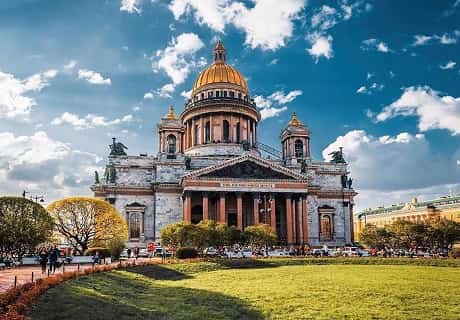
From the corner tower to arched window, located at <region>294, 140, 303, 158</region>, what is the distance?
651 cm

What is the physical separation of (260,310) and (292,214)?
4443 cm

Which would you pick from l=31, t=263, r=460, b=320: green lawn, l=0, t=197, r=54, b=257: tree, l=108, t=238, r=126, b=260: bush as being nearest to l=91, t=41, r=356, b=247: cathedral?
l=108, t=238, r=126, b=260: bush

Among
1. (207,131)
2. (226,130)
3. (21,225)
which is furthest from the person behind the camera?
(207,131)

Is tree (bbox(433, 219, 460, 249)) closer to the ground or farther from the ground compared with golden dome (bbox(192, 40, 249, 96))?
closer to the ground

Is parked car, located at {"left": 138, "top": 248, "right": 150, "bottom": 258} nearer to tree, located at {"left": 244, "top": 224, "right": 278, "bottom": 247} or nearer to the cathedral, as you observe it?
the cathedral

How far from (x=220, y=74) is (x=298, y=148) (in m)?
17.5

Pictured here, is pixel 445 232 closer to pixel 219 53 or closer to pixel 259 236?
pixel 259 236

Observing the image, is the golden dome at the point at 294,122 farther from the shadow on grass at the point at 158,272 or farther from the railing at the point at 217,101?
the shadow on grass at the point at 158,272

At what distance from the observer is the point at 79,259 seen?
38.8 meters

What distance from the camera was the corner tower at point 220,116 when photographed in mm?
70312

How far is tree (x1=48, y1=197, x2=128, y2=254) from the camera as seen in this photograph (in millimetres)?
45062

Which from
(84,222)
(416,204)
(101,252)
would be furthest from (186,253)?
(416,204)

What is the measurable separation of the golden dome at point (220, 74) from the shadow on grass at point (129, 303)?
176 feet

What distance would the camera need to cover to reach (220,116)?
7169 centimetres
